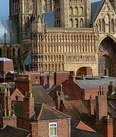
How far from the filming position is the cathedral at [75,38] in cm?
9919

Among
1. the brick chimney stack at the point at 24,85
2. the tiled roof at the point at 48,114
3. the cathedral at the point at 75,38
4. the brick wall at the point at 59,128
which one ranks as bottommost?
the brick wall at the point at 59,128

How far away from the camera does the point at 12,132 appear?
29625 mm

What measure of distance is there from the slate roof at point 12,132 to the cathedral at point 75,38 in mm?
63146

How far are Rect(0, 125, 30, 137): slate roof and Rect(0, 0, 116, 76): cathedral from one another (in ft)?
207

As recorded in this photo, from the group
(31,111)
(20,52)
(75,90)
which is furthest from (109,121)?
(20,52)

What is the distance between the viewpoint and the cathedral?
99.2 metres

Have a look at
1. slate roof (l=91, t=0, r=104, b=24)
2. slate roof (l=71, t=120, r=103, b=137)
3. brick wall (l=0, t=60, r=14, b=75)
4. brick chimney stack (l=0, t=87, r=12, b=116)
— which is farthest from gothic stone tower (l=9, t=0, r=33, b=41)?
slate roof (l=71, t=120, r=103, b=137)

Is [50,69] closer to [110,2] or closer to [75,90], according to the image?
[110,2]

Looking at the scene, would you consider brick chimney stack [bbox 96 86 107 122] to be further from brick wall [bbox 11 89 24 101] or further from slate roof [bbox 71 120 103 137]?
brick wall [bbox 11 89 24 101]

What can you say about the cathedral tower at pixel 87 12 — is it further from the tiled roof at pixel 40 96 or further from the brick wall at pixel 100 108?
the brick wall at pixel 100 108

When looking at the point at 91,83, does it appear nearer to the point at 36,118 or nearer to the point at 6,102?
the point at 6,102

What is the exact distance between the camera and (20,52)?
120 meters

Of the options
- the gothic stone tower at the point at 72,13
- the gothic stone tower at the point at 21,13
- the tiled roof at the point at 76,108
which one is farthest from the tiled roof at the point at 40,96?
the gothic stone tower at the point at 21,13

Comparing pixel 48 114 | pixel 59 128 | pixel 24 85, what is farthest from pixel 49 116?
pixel 24 85
